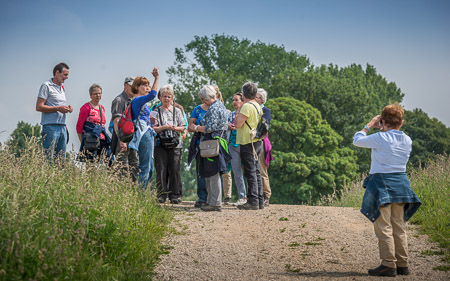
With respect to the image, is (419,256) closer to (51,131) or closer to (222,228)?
(222,228)

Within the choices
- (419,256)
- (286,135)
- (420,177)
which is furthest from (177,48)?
(419,256)

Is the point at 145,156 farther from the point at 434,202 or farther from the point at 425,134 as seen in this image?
the point at 425,134

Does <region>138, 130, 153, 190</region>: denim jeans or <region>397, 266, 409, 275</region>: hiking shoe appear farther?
<region>138, 130, 153, 190</region>: denim jeans

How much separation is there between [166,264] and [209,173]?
10.6 ft

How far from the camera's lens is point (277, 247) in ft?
23.1

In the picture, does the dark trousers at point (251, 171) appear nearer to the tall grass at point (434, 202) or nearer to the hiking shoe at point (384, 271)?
the tall grass at point (434, 202)

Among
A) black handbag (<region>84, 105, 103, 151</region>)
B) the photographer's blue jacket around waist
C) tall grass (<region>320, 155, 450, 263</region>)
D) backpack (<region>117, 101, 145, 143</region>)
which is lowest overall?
tall grass (<region>320, 155, 450, 263</region>)

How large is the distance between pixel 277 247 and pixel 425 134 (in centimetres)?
4283

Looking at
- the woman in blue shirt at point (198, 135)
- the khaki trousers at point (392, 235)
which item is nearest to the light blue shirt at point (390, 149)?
the khaki trousers at point (392, 235)

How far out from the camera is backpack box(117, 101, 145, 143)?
8164mm

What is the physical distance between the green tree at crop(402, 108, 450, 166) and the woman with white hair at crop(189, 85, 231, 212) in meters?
37.4

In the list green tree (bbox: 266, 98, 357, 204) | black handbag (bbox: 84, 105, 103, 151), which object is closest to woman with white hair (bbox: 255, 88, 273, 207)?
black handbag (bbox: 84, 105, 103, 151)

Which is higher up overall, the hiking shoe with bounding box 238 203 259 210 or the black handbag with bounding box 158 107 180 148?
the black handbag with bounding box 158 107 180 148

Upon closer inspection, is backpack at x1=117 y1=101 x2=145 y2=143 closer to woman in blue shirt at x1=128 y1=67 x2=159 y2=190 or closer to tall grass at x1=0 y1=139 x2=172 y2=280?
woman in blue shirt at x1=128 y1=67 x2=159 y2=190
